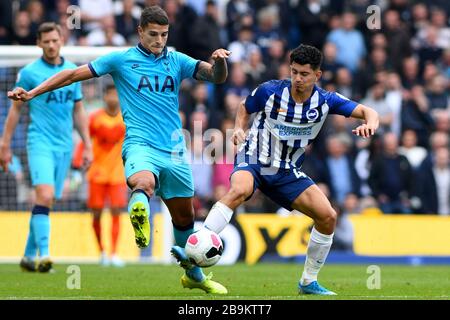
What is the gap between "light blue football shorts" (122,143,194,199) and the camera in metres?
11.0

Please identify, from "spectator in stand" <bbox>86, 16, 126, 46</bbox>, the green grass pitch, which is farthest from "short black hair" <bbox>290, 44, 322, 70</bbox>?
"spectator in stand" <bbox>86, 16, 126, 46</bbox>

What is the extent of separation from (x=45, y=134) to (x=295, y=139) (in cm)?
446

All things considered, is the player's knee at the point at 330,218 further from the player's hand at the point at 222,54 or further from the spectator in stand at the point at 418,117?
the spectator in stand at the point at 418,117

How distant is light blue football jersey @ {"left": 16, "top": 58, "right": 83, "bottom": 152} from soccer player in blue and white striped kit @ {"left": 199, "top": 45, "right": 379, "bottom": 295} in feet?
13.4

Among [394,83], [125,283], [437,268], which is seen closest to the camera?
[125,283]

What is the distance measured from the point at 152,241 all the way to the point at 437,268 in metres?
4.76

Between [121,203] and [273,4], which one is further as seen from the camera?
[273,4]

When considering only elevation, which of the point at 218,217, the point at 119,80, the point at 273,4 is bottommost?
the point at 218,217

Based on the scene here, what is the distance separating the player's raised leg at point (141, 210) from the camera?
33.9 feet

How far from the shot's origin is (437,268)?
1719 cm

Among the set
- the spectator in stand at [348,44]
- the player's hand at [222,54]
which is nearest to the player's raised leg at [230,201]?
the player's hand at [222,54]
